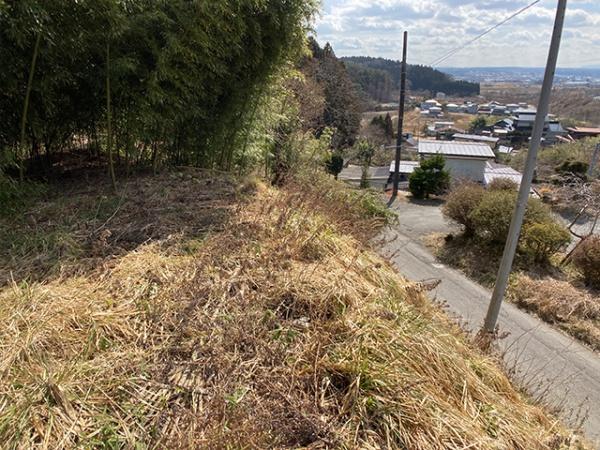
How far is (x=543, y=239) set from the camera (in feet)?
19.4

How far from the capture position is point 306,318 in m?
1.64

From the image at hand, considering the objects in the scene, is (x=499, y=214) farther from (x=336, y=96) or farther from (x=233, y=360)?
(x=336, y=96)

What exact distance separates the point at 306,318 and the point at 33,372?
1030 mm

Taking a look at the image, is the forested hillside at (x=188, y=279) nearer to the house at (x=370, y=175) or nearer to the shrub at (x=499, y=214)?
the shrub at (x=499, y=214)

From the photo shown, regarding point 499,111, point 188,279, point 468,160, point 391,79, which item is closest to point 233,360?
point 188,279

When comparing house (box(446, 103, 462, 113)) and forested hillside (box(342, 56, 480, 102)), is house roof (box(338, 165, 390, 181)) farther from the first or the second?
house (box(446, 103, 462, 113))

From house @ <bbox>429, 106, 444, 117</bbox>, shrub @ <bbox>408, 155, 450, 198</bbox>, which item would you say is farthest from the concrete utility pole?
house @ <bbox>429, 106, 444, 117</bbox>

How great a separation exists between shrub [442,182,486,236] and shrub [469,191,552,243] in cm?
23

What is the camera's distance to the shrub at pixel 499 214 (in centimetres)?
617

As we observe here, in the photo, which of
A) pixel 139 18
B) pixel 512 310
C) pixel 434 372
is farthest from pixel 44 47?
pixel 512 310

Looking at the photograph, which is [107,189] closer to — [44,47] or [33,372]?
[44,47]

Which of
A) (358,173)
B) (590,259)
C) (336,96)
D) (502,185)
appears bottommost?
(358,173)

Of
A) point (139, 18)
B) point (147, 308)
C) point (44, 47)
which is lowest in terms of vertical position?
point (147, 308)

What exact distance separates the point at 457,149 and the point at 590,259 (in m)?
9.27
